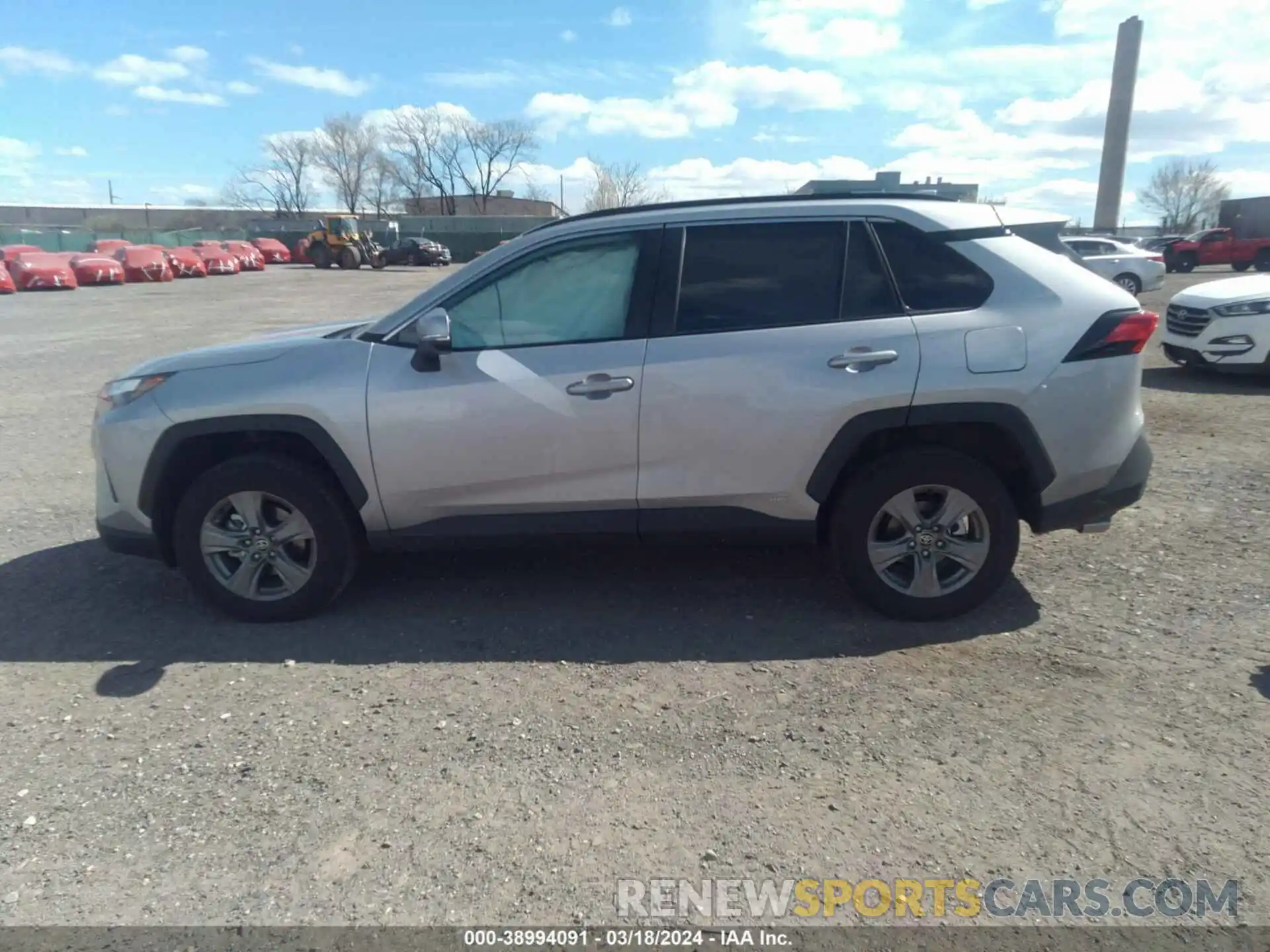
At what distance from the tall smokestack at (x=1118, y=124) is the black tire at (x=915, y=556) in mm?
69149

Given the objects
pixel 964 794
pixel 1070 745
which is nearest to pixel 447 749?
pixel 964 794

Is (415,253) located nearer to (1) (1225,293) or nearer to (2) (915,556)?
(1) (1225,293)

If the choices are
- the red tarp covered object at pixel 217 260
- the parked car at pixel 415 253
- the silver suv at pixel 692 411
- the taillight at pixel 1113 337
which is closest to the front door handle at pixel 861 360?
the silver suv at pixel 692 411

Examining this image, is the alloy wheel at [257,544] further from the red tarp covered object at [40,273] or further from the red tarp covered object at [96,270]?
the red tarp covered object at [96,270]

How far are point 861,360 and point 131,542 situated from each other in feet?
11.5

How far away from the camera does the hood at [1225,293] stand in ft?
31.9

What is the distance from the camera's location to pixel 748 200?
4.18 meters

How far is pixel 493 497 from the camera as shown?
4.01 meters

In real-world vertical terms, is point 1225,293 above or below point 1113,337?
above

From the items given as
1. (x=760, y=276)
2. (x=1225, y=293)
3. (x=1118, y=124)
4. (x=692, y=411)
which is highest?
(x=1118, y=124)

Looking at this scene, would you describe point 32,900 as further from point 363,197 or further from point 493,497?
point 363,197

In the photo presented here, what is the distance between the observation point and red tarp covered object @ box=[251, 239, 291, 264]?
52625 mm

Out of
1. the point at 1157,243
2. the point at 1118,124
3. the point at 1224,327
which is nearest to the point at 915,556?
the point at 1224,327

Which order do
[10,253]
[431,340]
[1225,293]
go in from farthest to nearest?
1. [10,253]
2. [1225,293]
3. [431,340]
